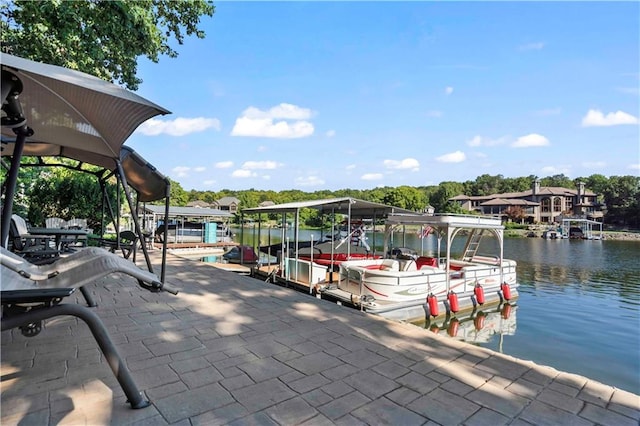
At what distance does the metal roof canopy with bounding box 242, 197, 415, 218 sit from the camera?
9372mm

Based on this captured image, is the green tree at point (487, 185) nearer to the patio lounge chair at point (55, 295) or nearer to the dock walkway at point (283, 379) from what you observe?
the dock walkway at point (283, 379)

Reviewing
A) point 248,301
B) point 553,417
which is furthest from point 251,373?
point 248,301

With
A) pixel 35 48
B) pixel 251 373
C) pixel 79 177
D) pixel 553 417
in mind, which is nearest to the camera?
pixel 553 417

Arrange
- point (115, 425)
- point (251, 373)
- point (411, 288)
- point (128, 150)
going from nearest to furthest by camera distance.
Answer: point (115, 425)
point (251, 373)
point (128, 150)
point (411, 288)

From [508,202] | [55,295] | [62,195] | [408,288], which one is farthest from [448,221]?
[508,202]

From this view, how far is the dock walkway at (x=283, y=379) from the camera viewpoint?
79.5 inches

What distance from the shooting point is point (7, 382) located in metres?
2.23

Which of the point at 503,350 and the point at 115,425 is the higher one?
the point at 115,425

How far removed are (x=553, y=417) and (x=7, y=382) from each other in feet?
11.0

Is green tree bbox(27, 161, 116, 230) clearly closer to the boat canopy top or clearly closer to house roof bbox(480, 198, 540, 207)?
the boat canopy top

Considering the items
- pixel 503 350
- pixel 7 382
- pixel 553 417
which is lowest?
pixel 503 350

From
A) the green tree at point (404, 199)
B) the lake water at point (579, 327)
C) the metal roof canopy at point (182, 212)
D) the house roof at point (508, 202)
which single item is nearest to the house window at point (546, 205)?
the house roof at point (508, 202)

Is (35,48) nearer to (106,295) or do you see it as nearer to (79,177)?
(106,295)

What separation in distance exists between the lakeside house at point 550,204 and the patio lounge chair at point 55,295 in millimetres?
68795
